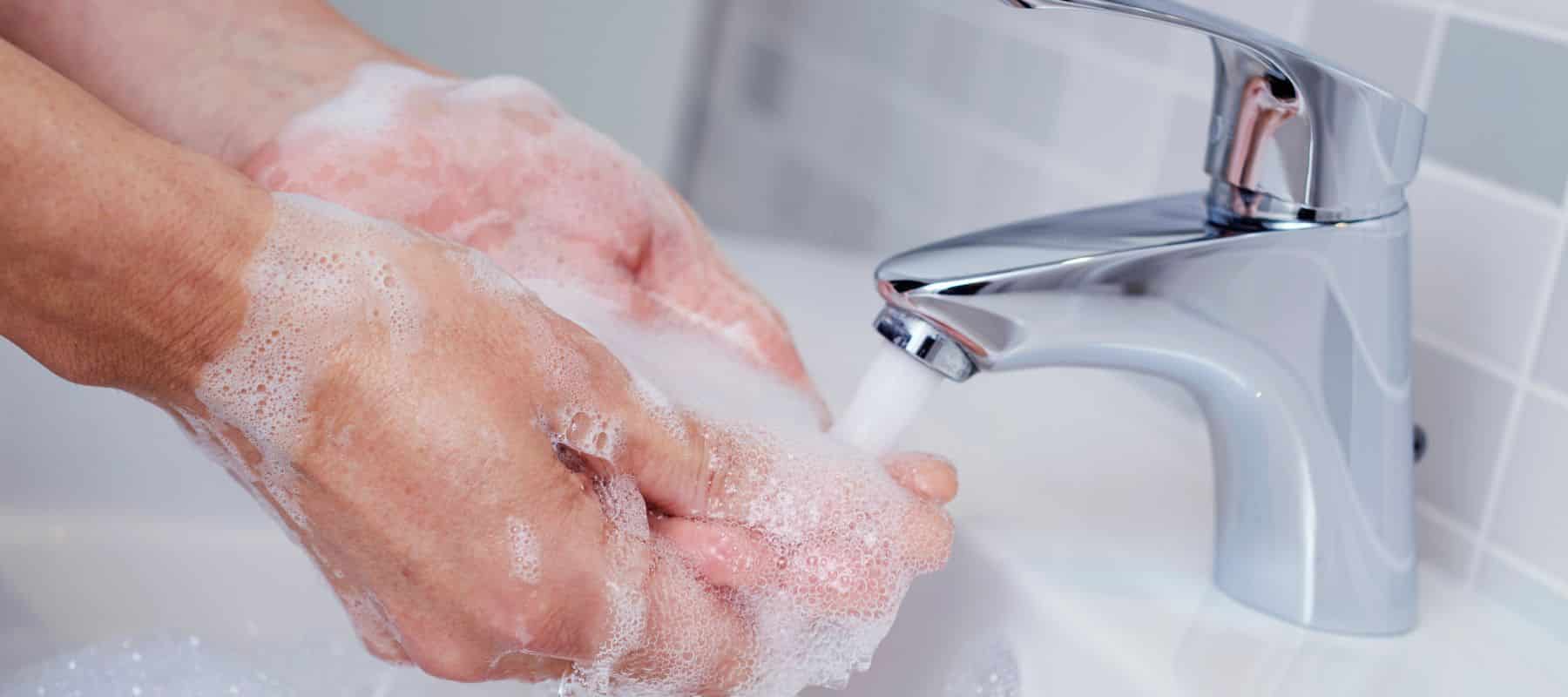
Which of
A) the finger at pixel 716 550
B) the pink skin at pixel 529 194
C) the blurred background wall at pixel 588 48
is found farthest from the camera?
the blurred background wall at pixel 588 48

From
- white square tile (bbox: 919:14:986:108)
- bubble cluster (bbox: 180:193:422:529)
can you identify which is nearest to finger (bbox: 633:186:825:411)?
bubble cluster (bbox: 180:193:422:529)

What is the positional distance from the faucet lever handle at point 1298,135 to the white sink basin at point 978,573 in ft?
0.47

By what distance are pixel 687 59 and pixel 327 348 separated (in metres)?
0.96

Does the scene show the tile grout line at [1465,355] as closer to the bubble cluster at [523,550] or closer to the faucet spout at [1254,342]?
the faucet spout at [1254,342]

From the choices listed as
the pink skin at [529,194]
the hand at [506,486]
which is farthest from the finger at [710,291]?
the hand at [506,486]

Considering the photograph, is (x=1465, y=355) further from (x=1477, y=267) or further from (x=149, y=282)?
(x=149, y=282)

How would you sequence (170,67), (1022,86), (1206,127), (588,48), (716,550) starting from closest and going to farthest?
(716,550)
(170,67)
(1206,127)
(1022,86)
(588,48)

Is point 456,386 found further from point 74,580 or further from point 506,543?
point 74,580

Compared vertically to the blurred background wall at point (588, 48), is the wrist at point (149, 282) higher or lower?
higher

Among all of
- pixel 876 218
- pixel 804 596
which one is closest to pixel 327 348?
pixel 804 596

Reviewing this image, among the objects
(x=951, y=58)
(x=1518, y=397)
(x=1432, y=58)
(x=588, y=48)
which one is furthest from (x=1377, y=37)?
(x=588, y=48)

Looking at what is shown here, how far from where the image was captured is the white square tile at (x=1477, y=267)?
0.51 metres

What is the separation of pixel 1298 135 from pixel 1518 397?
0.54ft

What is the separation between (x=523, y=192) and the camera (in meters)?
0.60
